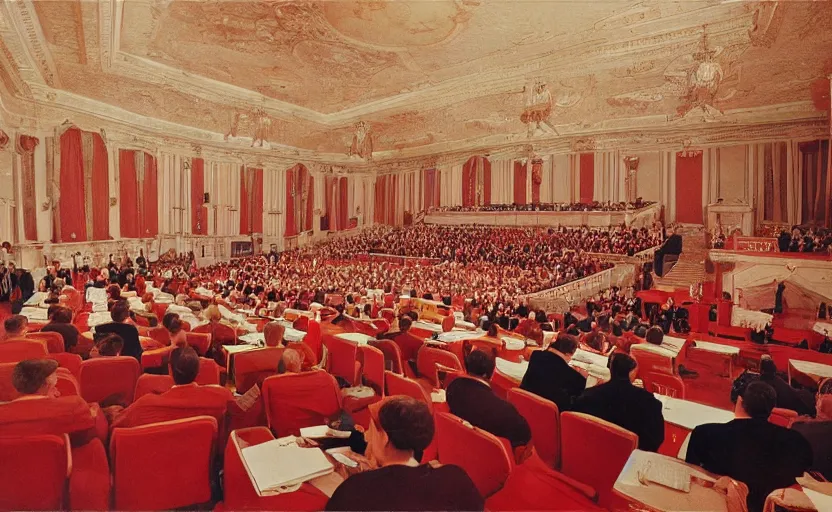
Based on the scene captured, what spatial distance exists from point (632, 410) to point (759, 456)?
62 cm

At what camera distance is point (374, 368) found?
13.2ft

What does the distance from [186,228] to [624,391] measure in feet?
31.4

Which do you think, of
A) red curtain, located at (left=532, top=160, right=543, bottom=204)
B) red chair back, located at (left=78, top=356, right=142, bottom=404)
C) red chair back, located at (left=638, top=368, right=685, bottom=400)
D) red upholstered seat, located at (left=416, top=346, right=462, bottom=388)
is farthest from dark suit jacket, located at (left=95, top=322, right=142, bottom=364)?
red curtain, located at (left=532, top=160, right=543, bottom=204)

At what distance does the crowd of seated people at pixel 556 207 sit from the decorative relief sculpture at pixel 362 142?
205 cm

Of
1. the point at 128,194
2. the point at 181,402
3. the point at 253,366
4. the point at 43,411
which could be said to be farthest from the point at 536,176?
the point at 43,411

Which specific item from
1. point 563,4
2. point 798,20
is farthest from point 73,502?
point 798,20

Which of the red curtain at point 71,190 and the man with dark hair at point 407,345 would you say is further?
the red curtain at point 71,190

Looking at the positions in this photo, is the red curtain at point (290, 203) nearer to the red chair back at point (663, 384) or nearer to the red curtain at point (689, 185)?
the red curtain at point (689, 185)

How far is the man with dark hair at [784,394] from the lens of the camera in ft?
11.9

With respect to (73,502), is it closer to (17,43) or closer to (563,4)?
(17,43)

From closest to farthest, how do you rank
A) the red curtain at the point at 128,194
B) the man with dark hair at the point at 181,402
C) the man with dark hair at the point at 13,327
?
the man with dark hair at the point at 181,402 < the man with dark hair at the point at 13,327 < the red curtain at the point at 128,194

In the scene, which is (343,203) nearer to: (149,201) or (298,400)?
(149,201)

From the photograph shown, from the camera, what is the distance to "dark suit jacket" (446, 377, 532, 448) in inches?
101

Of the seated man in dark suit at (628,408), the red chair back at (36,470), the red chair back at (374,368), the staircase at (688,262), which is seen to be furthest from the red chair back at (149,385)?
the staircase at (688,262)
